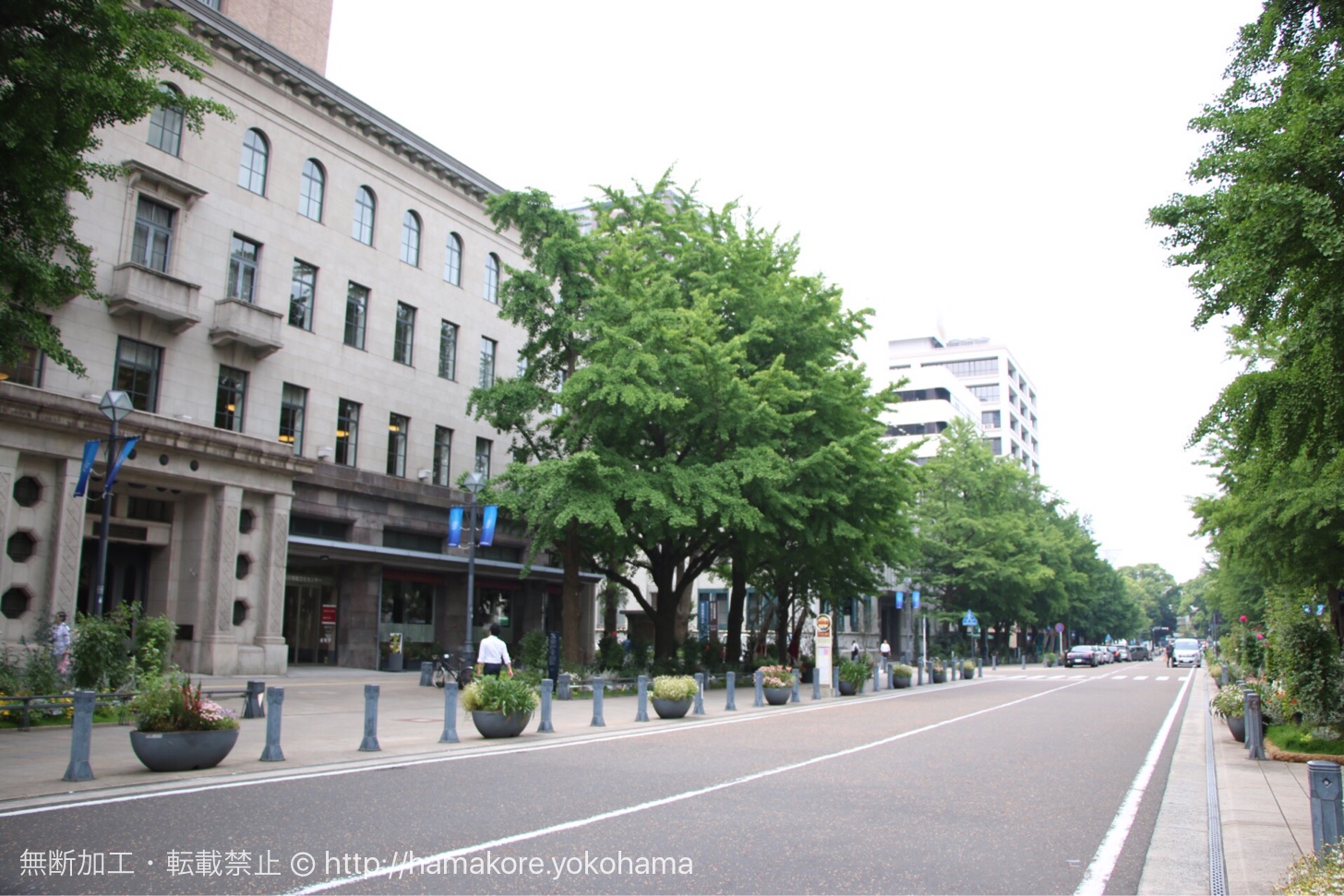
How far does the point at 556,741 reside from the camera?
1479cm

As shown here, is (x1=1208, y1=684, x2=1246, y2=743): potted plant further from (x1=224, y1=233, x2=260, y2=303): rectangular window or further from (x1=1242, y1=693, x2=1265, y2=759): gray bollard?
(x1=224, y1=233, x2=260, y2=303): rectangular window

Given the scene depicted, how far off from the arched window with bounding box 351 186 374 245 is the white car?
61.2m

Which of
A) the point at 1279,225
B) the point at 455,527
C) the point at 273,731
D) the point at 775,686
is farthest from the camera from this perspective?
the point at 455,527

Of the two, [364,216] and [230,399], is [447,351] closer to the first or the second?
[364,216]

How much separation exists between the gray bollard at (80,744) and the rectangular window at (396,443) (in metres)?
24.1

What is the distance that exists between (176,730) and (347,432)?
2286 centimetres

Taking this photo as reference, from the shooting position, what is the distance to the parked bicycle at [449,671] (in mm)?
22859

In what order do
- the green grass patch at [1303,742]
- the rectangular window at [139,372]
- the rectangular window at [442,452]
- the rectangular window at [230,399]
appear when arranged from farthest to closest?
1. the rectangular window at [442,452]
2. the rectangular window at [230,399]
3. the rectangular window at [139,372]
4. the green grass patch at [1303,742]

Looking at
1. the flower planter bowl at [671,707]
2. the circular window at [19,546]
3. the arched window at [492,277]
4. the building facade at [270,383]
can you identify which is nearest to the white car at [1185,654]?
the building facade at [270,383]

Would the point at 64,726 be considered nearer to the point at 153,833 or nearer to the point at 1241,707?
the point at 153,833

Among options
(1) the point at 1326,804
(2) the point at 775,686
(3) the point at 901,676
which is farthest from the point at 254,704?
(3) the point at 901,676

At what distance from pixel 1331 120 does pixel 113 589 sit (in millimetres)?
28849

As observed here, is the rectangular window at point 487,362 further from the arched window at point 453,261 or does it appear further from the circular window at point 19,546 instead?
the circular window at point 19,546

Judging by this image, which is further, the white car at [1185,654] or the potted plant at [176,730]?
the white car at [1185,654]
